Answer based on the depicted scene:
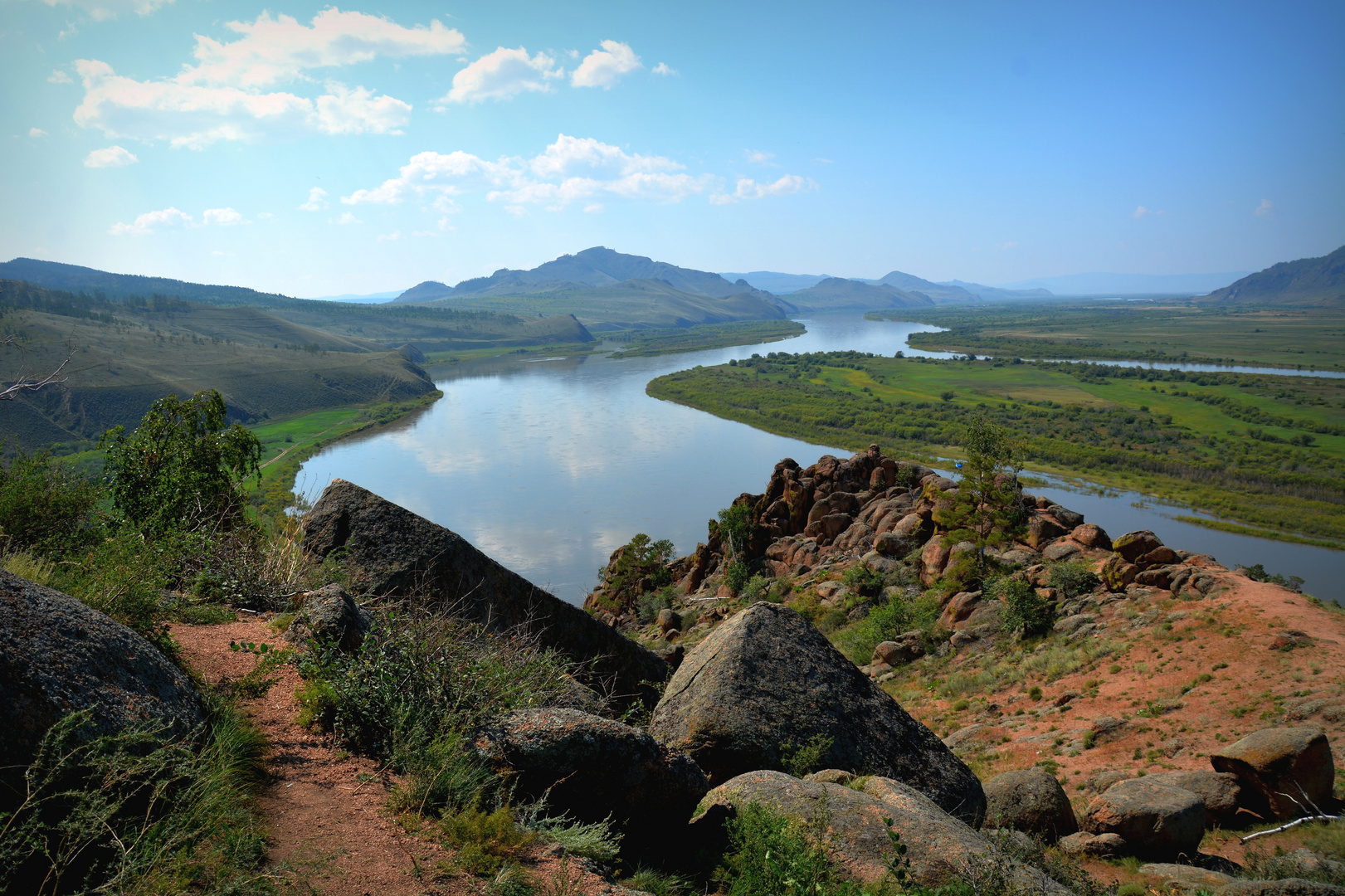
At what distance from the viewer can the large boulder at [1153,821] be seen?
8.12m

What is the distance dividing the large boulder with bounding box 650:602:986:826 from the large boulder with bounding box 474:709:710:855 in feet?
4.40

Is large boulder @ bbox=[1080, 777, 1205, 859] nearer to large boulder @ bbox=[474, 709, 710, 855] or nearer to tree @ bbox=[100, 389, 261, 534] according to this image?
large boulder @ bbox=[474, 709, 710, 855]

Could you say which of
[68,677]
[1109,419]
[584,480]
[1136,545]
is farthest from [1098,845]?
[1109,419]

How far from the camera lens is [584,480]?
58250mm

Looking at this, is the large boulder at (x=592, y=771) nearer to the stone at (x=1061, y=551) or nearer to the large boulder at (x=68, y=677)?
the large boulder at (x=68, y=677)

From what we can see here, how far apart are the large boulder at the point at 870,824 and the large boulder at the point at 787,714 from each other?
0.94m

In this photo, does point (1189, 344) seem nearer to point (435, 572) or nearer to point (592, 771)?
point (435, 572)

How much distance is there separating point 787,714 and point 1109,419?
8595 centimetres

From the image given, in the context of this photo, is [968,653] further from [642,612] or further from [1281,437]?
[1281,437]

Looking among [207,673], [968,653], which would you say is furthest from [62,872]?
[968,653]

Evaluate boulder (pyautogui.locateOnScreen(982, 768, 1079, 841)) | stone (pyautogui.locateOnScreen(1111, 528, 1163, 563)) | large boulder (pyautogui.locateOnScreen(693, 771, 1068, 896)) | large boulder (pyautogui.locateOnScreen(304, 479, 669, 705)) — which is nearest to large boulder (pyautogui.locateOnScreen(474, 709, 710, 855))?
large boulder (pyautogui.locateOnScreen(693, 771, 1068, 896))

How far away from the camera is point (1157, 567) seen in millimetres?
17391

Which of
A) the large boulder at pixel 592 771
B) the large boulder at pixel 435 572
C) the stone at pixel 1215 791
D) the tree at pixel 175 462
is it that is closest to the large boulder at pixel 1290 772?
the stone at pixel 1215 791

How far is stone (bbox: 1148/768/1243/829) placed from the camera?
29.6 ft
